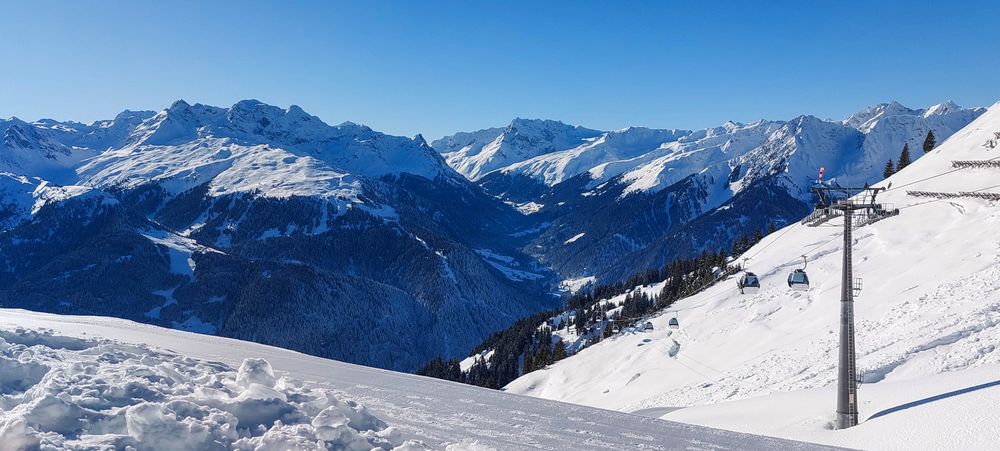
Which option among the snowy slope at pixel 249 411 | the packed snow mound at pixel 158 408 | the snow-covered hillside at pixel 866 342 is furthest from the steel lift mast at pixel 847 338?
the packed snow mound at pixel 158 408

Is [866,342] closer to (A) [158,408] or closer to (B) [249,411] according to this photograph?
(B) [249,411]

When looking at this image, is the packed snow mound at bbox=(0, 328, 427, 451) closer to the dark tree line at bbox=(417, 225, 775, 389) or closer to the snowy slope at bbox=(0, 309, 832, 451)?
the snowy slope at bbox=(0, 309, 832, 451)

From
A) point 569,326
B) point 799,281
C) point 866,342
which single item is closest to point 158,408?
point 799,281

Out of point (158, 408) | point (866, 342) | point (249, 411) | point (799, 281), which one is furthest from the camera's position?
point (866, 342)

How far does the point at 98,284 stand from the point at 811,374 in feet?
705

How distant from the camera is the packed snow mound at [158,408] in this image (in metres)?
6.95

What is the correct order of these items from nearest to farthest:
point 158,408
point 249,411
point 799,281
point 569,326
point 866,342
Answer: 1. point 158,408
2. point 249,411
3. point 799,281
4. point 866,342
5. point 569,326

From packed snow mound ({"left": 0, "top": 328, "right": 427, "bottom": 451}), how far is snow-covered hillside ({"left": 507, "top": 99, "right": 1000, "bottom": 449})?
41.3 ft

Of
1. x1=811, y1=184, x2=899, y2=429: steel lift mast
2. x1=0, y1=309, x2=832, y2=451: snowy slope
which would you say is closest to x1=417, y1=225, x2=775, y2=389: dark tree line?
x1=811, y1=184, x2=899, y2=429: steel lift mast

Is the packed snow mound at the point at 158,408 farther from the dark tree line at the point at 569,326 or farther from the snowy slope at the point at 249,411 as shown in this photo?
the dark tree line at the point at 569,326

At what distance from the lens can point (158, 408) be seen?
7.34 metres

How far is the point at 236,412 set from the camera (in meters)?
7.98

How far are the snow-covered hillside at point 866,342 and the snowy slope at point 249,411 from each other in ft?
27.0

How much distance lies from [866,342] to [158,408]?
3641 centimetres
